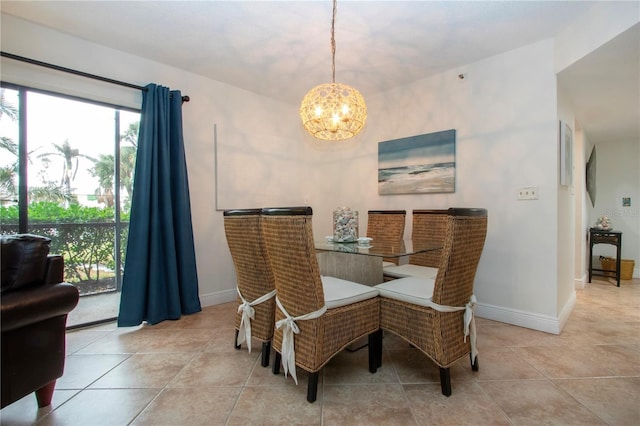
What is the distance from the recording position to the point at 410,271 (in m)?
2.40

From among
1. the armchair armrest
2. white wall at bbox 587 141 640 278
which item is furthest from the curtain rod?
white wall at bbox 587 141 640 278

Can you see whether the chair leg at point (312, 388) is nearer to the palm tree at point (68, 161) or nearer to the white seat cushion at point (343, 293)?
the white seat cushion at point (343, 293)

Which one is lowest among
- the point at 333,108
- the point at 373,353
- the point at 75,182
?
the point at 373,353

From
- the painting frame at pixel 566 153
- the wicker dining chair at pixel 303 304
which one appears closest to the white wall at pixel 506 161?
the painting frame at pixel 566 153

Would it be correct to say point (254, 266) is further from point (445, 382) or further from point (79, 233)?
point (79, 233)

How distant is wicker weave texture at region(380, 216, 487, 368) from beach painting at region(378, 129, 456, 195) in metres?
1.46

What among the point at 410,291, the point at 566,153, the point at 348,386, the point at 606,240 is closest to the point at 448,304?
the point at 410,291

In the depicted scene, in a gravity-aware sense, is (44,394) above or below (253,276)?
below

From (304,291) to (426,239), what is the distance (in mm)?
1662

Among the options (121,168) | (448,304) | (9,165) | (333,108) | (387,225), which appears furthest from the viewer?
(387,225)

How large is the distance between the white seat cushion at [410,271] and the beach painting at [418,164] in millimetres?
949

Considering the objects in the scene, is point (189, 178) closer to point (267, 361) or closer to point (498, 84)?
point (267, 361)

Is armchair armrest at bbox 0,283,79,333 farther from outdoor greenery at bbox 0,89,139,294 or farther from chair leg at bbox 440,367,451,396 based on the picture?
chair leg at bbox 440,367,451,396

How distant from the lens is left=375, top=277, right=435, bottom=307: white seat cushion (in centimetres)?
161
